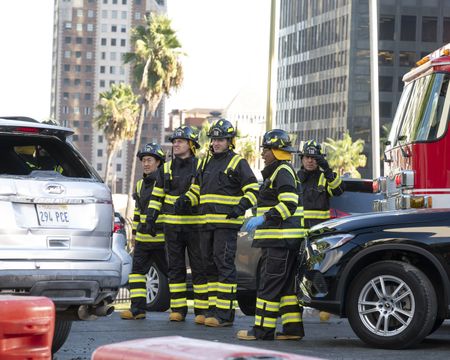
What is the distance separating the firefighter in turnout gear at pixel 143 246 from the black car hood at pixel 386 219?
9.85 ft

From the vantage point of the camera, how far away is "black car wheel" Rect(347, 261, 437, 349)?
9.81m

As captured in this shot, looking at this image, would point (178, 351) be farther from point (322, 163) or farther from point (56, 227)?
point (322, 163)

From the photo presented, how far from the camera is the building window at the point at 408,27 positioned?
322ft

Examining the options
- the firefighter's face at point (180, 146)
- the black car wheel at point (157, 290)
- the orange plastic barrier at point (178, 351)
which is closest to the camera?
the orange plastic barrier at point (178, 351)

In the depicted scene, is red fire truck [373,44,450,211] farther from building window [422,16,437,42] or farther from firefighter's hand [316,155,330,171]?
building window [422,16,437,42]

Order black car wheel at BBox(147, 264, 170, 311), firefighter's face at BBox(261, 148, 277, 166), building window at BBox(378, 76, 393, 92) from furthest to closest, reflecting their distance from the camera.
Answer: building window at BBox(378, 76, 393, 92) < black car wheel at BBox(147, 264, 170, 311) < firefighter's face at BBox(261, 148, 277, 166)

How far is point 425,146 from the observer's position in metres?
13.0

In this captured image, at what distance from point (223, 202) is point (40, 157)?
3096 mm

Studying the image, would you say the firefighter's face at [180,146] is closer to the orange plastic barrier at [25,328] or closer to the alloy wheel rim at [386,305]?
the alloy wheel rim at [386,305]

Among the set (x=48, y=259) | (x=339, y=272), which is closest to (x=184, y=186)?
(x=339, y=272)

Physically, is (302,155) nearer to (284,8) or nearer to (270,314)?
(270,314)

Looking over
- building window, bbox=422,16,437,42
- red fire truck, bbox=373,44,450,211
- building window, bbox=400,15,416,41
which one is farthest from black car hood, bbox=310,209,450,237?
building window, bbox=400,15,416,41

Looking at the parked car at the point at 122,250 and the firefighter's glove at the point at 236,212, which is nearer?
the parked car at the point at 122,250

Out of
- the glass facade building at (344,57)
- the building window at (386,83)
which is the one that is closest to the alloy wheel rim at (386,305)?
the glass facade building at (344,57)
